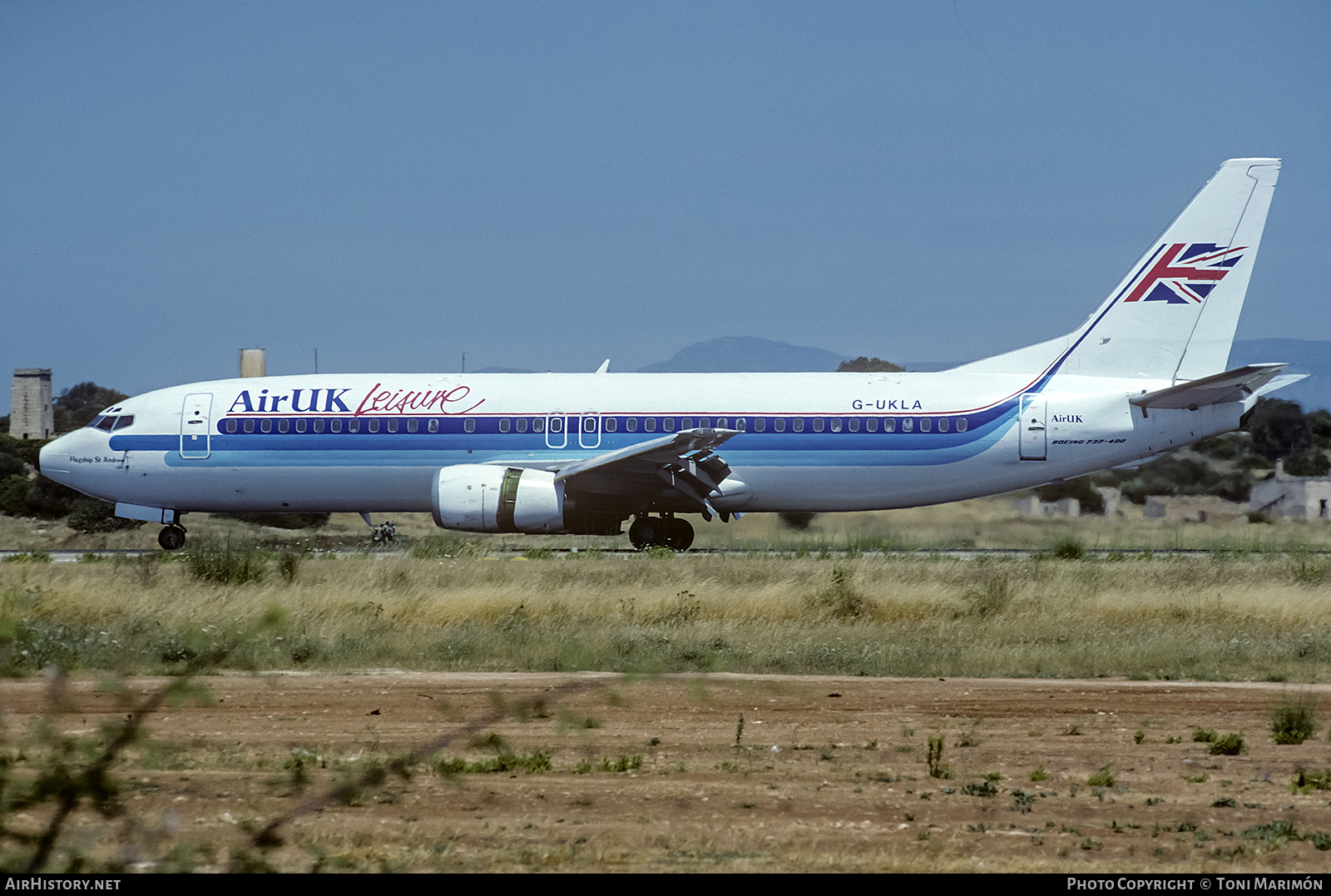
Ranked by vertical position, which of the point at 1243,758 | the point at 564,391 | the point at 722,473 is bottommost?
the point at 1243,758

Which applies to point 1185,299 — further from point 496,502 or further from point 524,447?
point 496,502

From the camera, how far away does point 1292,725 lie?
9.78 m

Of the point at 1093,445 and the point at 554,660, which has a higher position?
the point at 1093,445

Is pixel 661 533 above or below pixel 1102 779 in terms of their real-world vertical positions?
above

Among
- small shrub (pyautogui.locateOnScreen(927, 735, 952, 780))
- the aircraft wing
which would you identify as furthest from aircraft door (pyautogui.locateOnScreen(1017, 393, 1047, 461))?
small shrub (pyautogui.locateOnScreen(927, 735, 952, 780))

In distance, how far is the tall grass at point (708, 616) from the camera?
519 inches

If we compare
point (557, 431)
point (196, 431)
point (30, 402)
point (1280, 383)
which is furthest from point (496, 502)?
point (30, 402)

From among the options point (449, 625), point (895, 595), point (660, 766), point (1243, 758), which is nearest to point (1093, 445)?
point (895, 595)

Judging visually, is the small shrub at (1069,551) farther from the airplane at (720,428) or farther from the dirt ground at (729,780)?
the dirt ground at (729,780)

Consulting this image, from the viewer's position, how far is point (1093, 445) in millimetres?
24234

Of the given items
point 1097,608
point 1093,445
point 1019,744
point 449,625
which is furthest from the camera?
point 1093,445

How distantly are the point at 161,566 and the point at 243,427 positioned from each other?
4.49m

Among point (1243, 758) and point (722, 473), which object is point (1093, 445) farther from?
point (1243, 758)

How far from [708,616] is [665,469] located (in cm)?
815
